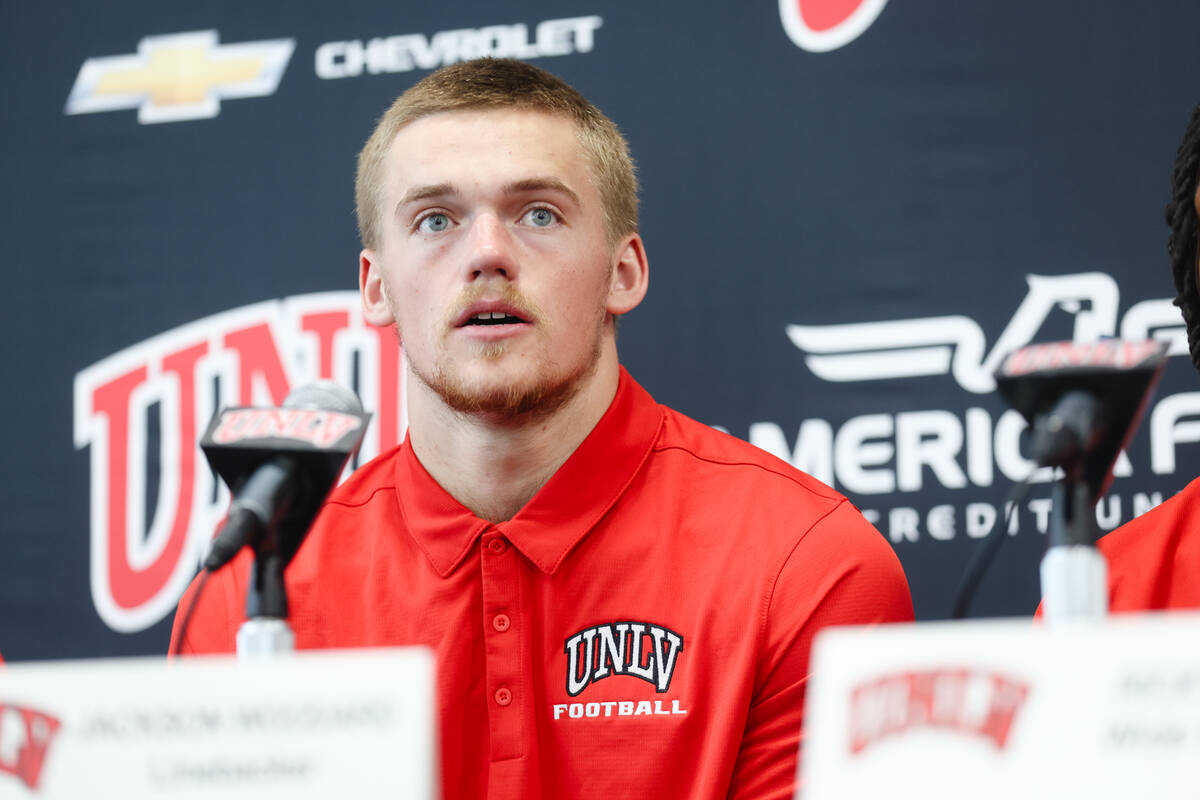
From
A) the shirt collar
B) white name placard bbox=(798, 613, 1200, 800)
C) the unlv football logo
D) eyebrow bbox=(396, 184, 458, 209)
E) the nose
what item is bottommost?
white name placard bbox=(798, 613, 1200, 800)

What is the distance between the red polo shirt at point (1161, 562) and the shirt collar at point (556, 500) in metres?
0.47

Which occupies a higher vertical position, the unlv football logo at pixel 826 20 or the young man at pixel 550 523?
the unlv football logo at pixel 826 20

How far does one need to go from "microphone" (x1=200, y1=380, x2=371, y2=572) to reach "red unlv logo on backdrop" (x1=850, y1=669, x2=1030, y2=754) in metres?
0.32

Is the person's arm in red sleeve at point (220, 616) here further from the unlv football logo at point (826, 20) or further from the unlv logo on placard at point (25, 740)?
the unlv football logo at point (826, 20)

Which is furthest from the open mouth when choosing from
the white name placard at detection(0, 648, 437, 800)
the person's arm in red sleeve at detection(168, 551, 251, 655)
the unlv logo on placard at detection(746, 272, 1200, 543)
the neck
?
the white name placard at detection(0, 648, 437, 800)

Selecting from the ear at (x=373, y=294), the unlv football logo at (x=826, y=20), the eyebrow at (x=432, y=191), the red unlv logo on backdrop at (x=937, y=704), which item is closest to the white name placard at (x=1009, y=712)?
the red unlv logo on backdrop at (x=937, y=704)

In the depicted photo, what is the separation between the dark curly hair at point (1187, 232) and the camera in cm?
130

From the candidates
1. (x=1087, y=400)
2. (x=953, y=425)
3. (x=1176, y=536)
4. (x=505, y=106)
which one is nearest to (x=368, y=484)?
(x=505, y=106)

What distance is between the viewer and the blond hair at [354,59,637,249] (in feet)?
4.79

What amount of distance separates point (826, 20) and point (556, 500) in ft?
2.54

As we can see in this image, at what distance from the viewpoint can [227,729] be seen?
683mm

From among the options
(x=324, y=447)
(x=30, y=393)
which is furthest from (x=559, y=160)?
(x=30, y=393)

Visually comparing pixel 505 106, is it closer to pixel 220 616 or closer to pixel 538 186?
pixel 538 186

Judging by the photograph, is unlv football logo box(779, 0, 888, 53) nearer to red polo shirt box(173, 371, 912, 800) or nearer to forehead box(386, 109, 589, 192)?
forehead box(386, 109, 589, 192)
